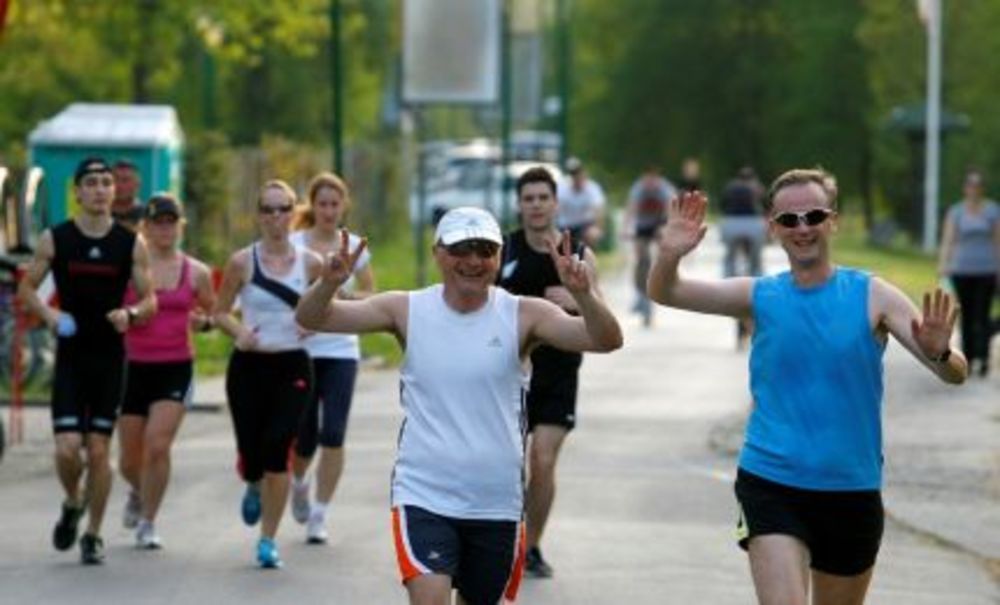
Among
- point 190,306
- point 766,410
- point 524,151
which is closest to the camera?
point 766,410

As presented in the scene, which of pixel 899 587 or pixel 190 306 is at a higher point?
pixel 190 306

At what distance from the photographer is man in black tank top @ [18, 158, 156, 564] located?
43.5 ft

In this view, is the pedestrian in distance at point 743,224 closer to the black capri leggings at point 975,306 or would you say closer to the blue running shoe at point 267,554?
the black capri leggings at point 975,306

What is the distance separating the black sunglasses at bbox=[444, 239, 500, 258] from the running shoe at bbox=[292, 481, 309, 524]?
580 centimetres

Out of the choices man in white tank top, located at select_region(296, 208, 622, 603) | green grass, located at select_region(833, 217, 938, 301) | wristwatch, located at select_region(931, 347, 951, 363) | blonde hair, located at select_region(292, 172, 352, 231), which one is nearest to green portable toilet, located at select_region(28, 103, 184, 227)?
green grass, located at select_region(833, 217, 938, 301)

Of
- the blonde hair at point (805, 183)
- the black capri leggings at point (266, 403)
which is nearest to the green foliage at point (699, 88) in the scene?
the black capri leggings at point (266, 403)

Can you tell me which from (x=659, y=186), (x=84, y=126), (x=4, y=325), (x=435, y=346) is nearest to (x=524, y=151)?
(x=659, y=186)

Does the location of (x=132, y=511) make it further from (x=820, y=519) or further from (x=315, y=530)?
(x=820, y=519)

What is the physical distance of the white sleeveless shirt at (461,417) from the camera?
342 inches

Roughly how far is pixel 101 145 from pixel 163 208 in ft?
42.4

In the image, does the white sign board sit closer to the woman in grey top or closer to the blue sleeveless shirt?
the woman in grey top

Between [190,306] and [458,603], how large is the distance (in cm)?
557

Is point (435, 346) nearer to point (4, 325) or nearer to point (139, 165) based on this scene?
point (4, 325)

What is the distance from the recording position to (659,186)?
3281 cm
